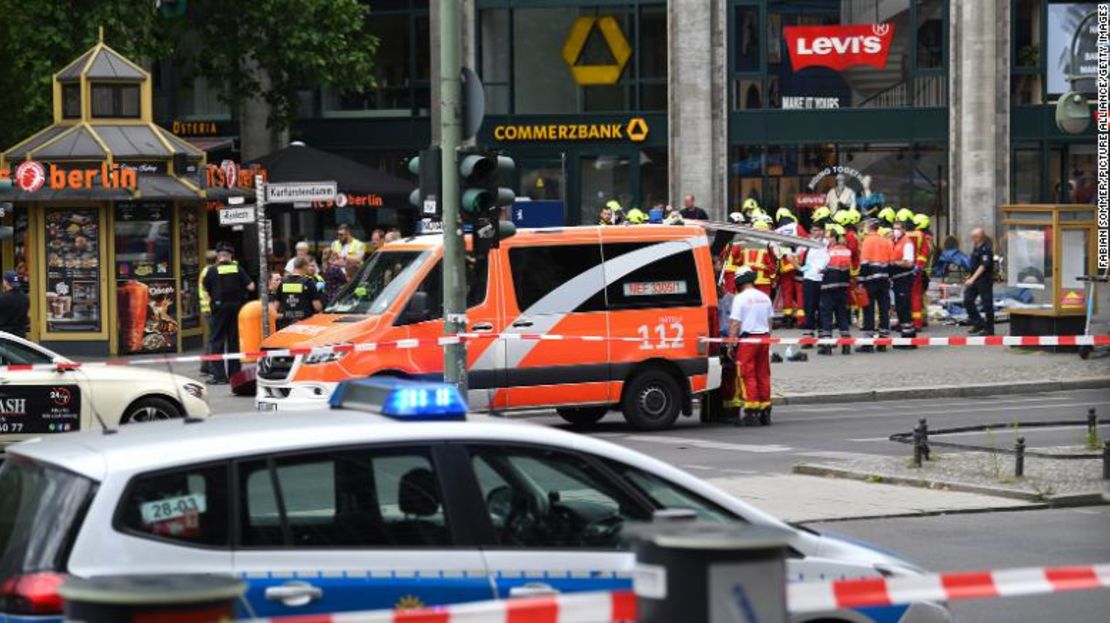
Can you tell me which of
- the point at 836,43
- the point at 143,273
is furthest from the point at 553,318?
the point at 836,43

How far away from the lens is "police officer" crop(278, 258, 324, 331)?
24688 mm

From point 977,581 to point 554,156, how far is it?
37832 millimetres

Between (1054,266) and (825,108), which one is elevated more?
(825,108)

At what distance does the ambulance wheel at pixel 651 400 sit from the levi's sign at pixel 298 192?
747 cm

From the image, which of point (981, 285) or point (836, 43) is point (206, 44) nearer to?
point (836, 43)

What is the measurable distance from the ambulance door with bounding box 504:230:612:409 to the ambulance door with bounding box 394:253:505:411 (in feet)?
0.48

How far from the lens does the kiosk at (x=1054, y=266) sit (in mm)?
27234

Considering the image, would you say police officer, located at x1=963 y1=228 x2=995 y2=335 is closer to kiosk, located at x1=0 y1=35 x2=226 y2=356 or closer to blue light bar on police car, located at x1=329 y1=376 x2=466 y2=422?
kiosk, located at x1=0 y1=35 x2=226 y2=356

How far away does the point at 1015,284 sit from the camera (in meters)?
28.4

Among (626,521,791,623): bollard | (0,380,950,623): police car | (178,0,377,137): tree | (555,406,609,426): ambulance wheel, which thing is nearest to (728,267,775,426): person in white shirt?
(555,406,609,426): ambulance wheel

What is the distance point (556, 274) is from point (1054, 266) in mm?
10709

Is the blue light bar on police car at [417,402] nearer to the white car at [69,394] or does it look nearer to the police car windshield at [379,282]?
the white car at [69,394]

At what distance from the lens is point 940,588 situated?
577 cm

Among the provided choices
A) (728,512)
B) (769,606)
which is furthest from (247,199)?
(769,606)
